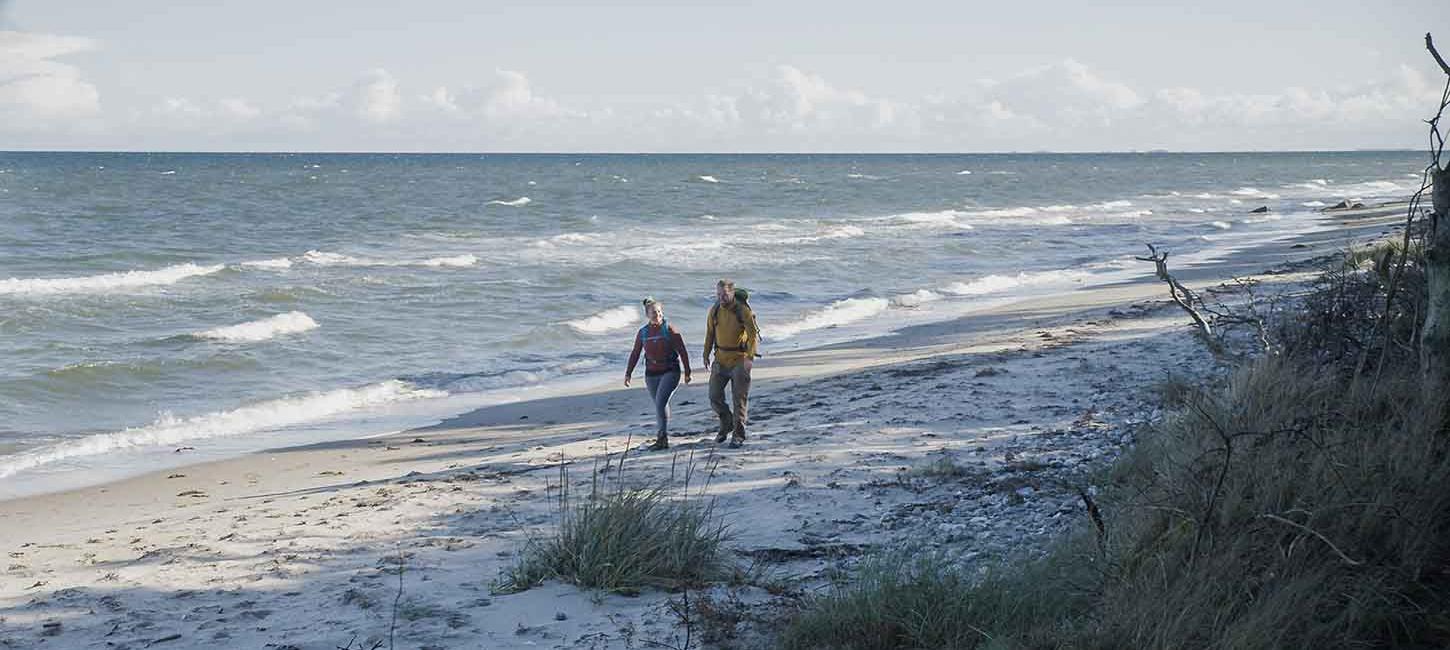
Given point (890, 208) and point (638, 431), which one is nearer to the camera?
point (638, 431)

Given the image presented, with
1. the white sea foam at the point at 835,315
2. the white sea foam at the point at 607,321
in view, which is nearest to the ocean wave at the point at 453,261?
the white sea foam at the point at 607,321

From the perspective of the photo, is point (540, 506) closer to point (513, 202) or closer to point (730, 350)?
point (730, 350)

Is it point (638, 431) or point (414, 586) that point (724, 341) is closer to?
point (638, 431)

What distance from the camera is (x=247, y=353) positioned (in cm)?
1772

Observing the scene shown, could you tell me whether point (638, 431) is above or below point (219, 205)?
below

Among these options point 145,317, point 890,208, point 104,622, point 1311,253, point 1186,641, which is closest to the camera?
point 1186,641

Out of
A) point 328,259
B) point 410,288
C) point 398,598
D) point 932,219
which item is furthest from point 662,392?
point 932,219

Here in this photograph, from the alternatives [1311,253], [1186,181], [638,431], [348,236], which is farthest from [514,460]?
[1186,181]

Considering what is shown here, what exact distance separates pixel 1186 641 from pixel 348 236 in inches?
1522

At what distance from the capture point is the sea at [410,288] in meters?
14.4

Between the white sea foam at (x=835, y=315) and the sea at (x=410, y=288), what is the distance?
0.34 feet

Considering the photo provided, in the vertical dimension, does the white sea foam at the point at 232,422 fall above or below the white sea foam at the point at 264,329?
below

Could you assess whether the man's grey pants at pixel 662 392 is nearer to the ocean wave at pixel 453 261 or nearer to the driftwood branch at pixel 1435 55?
the driftwood branch at pixel 1435 55

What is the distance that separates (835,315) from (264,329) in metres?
10.0
